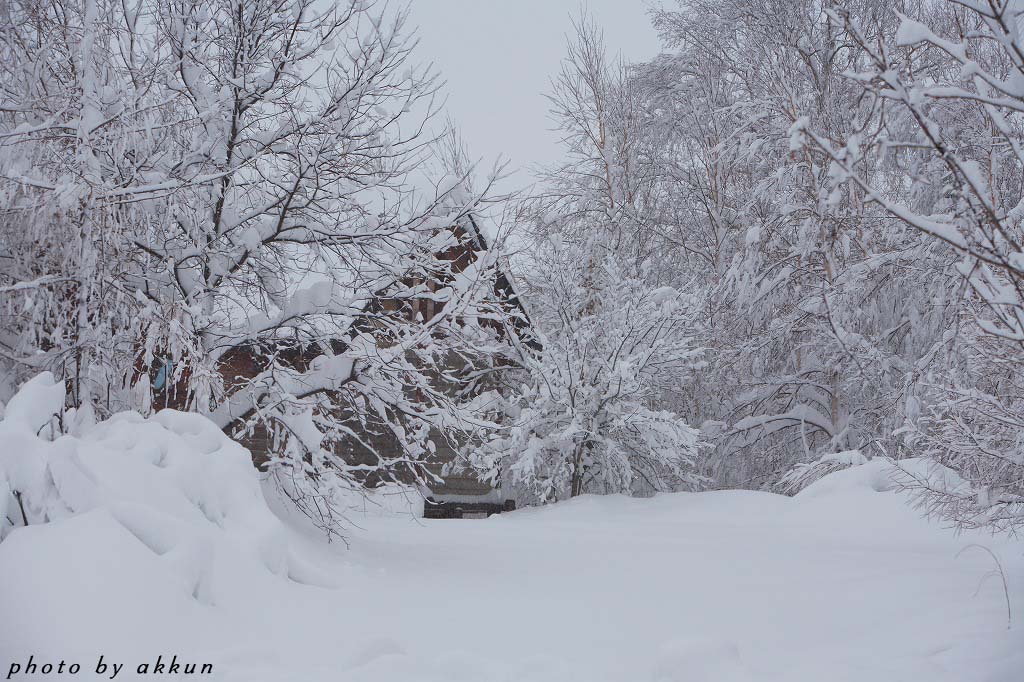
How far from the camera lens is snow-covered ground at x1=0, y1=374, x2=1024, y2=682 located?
10.3 feet

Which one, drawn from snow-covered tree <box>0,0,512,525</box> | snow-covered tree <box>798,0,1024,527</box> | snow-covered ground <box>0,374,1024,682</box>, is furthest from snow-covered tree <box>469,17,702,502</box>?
snow-covered ground <box>0,374,1024,682</box>

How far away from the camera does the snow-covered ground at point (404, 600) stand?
3.15 meters

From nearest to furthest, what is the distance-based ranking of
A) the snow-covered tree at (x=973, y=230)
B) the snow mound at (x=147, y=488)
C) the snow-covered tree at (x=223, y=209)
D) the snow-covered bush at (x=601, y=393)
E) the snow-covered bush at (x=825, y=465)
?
the snow-covered tree at (x=973, y=230) → the snow mound at (x=147, y=488) → the snow-covered tree at (x=223, y=209) → the snow-covered bush at (x=825, y=465) → the snow-covered bush at (x=601, y=393)

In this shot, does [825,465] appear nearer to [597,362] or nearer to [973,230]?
[597,362]

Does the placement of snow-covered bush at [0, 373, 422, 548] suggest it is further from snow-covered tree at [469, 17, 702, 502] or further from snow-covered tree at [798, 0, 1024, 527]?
snow-covered tree at [469, 17, 702, 502]

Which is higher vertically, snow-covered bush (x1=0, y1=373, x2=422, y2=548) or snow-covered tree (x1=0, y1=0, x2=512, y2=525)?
snow-covered tree (x1=0, y1=0, x2=512, y2=525)

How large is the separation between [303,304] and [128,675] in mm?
3794

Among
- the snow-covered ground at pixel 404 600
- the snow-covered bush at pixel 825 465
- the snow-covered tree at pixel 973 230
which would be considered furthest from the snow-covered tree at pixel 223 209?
the snow-covered bush at pixel 825 465

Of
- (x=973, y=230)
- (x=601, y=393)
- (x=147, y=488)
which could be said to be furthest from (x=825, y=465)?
(x=147, y=488)

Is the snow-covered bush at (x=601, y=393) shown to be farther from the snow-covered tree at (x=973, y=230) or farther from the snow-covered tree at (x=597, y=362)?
the snow-covered tree at (x=973, y=230)

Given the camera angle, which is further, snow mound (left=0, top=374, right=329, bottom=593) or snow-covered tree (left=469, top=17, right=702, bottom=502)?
snow-covered tree (left=469, top=17, right=702, bottom=502)

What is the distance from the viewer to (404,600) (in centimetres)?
452

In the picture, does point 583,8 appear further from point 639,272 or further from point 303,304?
point 303,304

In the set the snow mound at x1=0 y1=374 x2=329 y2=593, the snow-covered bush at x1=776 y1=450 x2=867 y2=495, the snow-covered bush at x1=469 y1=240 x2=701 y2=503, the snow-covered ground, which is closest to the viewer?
the snow-covered ground
